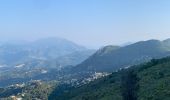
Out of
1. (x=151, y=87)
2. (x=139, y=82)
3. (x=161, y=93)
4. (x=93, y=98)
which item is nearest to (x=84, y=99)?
(x=93, y=98)

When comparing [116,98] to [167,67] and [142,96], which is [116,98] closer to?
[142,96]

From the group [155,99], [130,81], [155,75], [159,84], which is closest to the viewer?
[155,99]

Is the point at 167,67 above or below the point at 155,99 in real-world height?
above

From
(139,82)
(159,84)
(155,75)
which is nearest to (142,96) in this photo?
(159,84)

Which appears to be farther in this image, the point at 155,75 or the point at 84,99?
the point at 84,99

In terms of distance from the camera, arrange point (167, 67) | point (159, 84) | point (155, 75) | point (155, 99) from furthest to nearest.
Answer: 1. point (167, 67)
2. point (155, 75)
3. point (159, 84)
4. point (155, 99)

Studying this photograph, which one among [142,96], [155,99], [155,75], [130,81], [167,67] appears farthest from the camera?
[167,67]

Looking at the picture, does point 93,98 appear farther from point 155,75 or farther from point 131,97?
point 131,97

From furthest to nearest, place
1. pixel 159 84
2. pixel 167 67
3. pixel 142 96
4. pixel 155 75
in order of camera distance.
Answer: pixel 167 67 < pixel 155 75 < pixel 159 84 < pixel 142 96

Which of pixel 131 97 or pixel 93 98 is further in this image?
pixel 93 98
